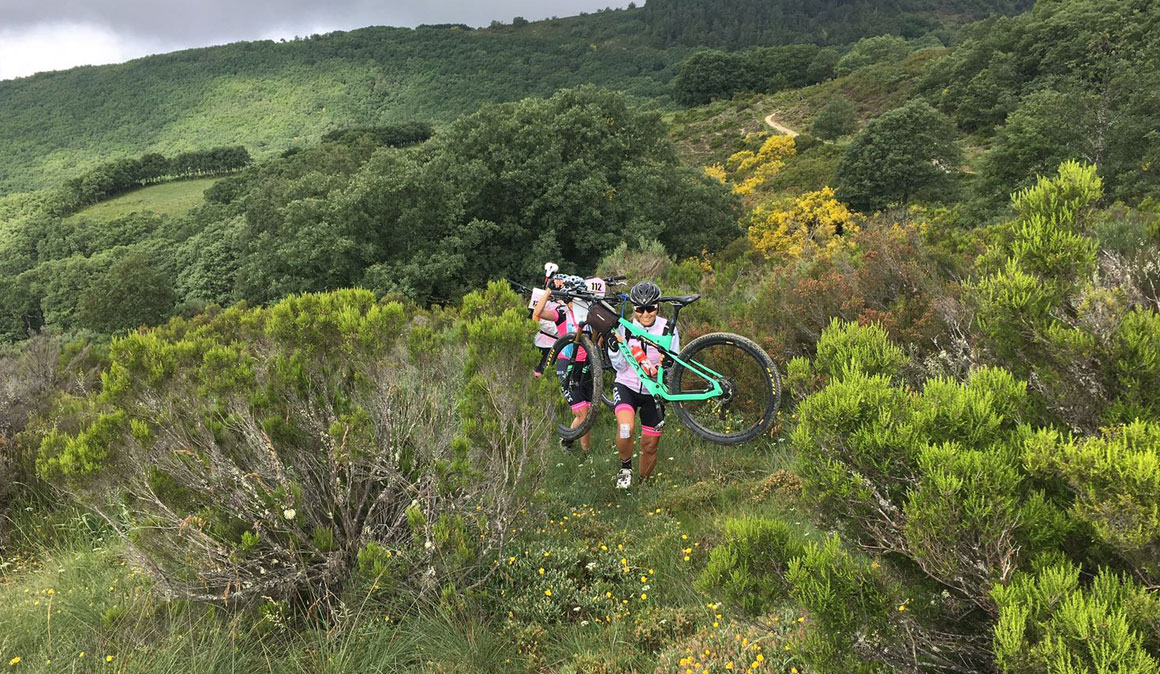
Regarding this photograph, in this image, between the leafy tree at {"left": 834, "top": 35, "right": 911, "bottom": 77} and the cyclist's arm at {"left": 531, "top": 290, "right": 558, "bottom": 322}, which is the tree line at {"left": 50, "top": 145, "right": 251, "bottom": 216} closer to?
the leafy tree at {"left": 834, "top": 35, "right": 911, "bottom": 77}

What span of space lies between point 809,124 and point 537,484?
196 feet

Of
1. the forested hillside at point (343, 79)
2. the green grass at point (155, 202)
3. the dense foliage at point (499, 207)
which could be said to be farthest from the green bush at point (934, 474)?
the forested hillside at point (343, 79)

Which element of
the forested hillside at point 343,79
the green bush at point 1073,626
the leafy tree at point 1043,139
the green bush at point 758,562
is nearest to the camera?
the green bush at point 1073,626

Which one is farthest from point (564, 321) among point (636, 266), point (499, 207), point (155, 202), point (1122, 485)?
point (155, 202)

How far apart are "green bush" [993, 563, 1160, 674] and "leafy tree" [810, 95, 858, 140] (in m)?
55.0

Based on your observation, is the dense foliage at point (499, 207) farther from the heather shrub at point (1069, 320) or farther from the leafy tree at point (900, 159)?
the heather shrub at point (1069, 320)

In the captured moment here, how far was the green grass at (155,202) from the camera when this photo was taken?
8031 centimetres

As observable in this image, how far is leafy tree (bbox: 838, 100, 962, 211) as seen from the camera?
3166 cm

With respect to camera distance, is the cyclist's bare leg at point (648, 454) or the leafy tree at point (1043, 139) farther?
the leafy tree at point (1043, 139)

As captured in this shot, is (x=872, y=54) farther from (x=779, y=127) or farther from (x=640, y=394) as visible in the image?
(x=640, y=394)

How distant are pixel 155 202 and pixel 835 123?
95.1m

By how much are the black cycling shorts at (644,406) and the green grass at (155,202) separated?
90760mm

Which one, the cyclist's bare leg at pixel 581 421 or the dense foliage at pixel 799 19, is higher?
the dense foliage at pixel 799 19

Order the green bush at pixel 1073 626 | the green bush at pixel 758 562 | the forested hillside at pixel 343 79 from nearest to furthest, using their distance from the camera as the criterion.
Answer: the green bush at pixel 1073 626, the green bush at pixel 758 562, the forested hillside at pixel 343 79
